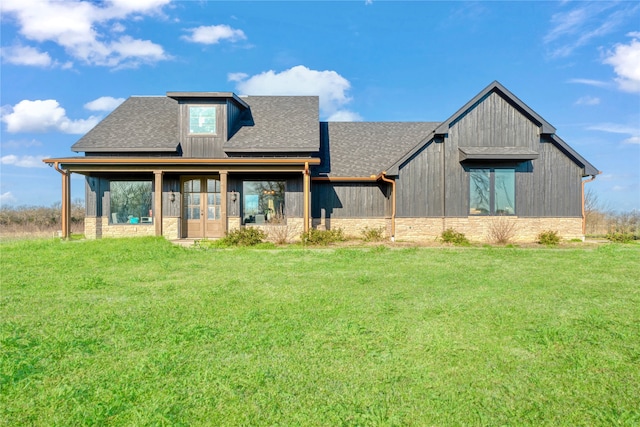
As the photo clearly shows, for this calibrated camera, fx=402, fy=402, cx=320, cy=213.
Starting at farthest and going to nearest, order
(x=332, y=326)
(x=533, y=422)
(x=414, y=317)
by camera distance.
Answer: (x=414, y=317) < (x=332, y=326) < (x=533, y=422)

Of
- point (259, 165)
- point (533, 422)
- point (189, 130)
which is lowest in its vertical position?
point (533, 422)

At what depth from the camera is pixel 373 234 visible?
16250 millimetres

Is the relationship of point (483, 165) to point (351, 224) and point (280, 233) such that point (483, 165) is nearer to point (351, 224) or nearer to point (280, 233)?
point (351, 224)

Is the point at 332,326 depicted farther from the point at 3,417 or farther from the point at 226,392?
the point at 3,417

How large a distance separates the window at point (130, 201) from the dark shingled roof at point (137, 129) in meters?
1.46

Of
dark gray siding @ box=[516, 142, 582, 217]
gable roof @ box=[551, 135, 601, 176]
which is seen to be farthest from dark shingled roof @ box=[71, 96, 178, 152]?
gable roof @ box=[551, 135, 601, 176]

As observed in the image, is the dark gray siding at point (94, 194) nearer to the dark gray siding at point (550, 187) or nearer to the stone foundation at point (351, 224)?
the stone foundation at point (351, 224)

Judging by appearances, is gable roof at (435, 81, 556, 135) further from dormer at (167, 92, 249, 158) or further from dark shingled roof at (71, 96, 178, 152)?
dark shingled roof at (71, 96, 178, 152)

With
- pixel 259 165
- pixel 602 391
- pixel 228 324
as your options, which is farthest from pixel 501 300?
pixel 259 165

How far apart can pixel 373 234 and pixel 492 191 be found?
16.0 feet

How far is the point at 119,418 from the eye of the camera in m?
2.81

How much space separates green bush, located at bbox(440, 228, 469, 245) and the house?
0.50 metres

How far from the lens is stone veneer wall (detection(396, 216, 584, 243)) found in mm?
15477

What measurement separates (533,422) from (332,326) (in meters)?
2.35
